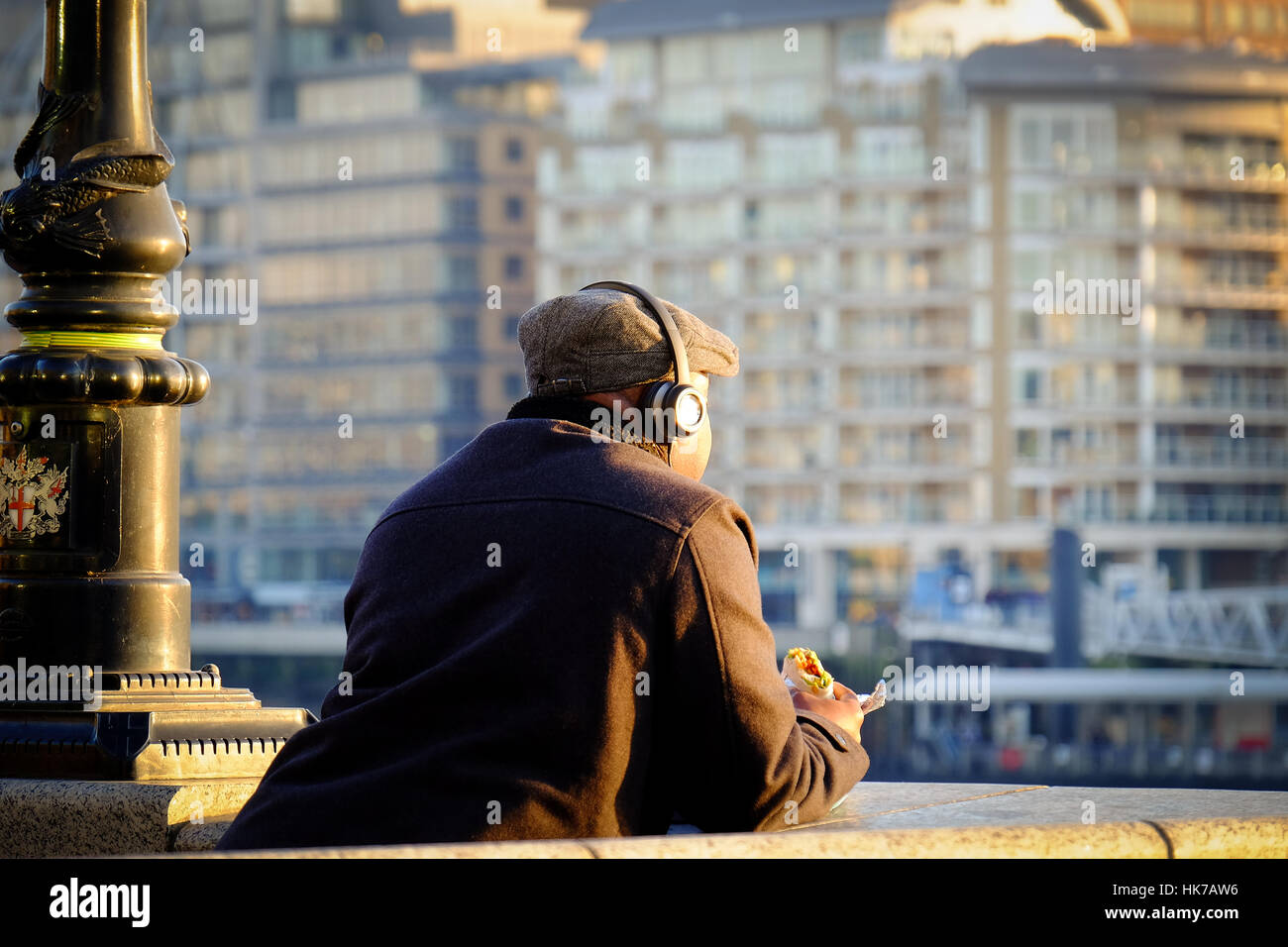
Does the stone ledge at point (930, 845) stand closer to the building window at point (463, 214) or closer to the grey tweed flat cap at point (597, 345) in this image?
the grey tweed flat cap at point (597, 345)

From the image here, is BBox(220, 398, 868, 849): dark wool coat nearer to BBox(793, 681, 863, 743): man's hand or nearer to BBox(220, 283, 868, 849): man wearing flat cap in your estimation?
BBox(220, 283, 868, 849): man wearing flat cap

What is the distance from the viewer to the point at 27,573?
3500 millimetres

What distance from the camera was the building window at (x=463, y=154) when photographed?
220 feet

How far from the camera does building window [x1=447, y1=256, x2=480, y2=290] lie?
66.8 metres

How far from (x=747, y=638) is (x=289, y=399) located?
64508mm

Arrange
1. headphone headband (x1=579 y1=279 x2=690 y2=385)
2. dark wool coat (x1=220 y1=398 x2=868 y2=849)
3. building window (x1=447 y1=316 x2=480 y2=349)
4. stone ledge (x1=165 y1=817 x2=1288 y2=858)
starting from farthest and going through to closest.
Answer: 1. building window (x1=447 y1=316 x2=480 y2=349)
2. headphone headband (x1=579 y1=279 x2=690 y2=385)
3. dark wool coat (x1=220 y1=398 x2=868 y2=849)
4. stone ledge (x1=165 y1=817 x2=1288 y2=858)

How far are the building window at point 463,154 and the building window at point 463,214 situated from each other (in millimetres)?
1064

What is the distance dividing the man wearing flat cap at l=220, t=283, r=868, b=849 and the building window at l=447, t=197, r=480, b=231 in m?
65.2

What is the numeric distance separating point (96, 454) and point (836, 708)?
4.75 feet

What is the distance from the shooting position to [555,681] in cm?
235

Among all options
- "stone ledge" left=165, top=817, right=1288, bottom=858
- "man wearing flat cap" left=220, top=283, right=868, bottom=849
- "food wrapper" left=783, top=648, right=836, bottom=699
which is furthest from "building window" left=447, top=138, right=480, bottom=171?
"stone ledge" left=165, top=817, right=1288, bottom=858
